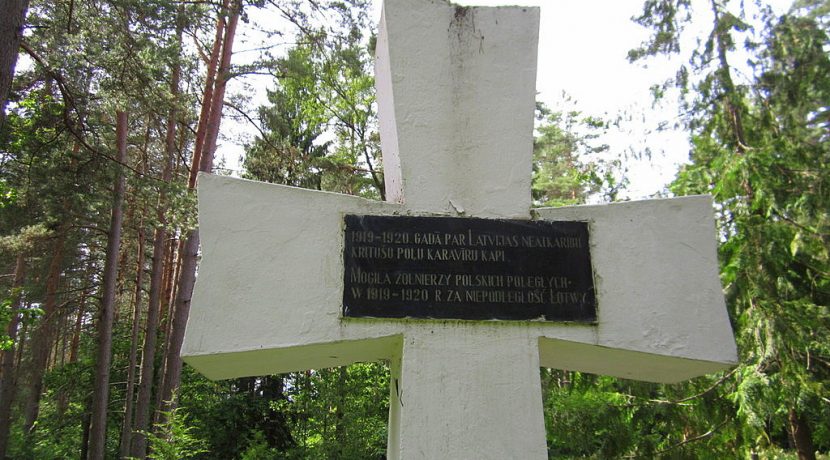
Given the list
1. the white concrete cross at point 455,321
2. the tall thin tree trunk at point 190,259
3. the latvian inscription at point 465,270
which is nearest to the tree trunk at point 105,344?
the tall thin tree trunk at point 190,259

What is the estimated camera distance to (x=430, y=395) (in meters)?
1.95

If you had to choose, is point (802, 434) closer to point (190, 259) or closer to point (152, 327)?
point (190, 259)

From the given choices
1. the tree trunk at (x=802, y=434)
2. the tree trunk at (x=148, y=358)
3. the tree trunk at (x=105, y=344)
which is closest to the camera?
the tree trunk at (x=802, y=434)

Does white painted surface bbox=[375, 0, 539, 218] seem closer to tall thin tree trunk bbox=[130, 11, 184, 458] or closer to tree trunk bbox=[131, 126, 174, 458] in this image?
tall thin tree trunk bbox=[130, 11, 184, 458]

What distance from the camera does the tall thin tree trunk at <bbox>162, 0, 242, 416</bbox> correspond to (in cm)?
902

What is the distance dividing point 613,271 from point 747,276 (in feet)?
14.1

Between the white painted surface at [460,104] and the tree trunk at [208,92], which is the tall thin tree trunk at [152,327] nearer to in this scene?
the tree trunk at [208,92]

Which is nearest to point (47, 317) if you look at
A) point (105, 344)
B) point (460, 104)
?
Answer: point (105, 344)

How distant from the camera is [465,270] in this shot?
2080 millimetres

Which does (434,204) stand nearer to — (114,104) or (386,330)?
(386,330)

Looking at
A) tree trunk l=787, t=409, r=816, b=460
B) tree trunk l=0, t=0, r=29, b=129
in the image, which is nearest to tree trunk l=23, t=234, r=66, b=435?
tree trunk l=0, t=0, r=29, b=129

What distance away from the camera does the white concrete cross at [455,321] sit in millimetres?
1933

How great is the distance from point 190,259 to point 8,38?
222 inches

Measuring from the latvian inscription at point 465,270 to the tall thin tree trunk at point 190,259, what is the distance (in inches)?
295
